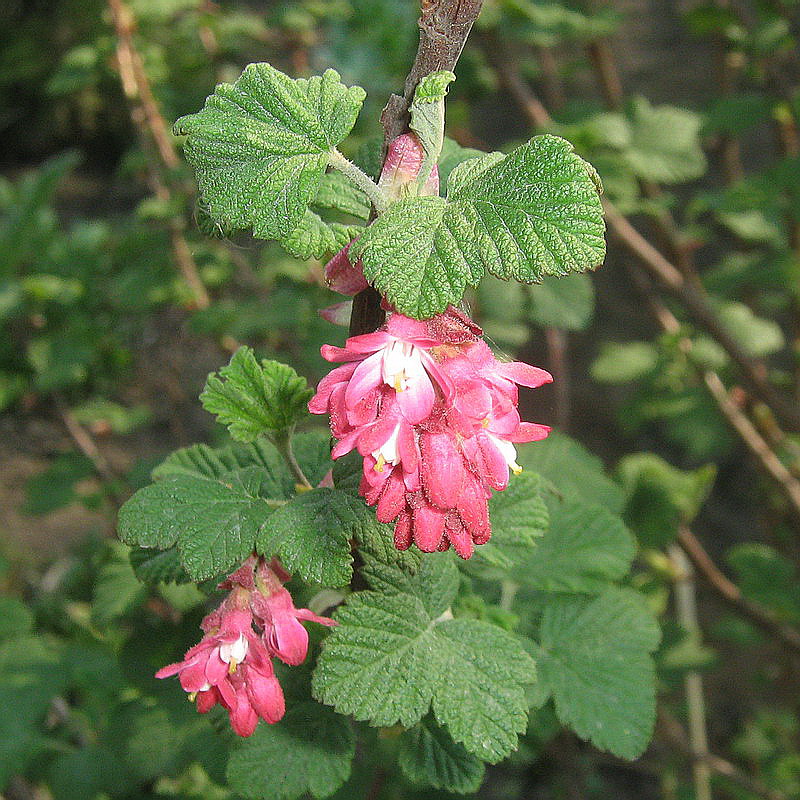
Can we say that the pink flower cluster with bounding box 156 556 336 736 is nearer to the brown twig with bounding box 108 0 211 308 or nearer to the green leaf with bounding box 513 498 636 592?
the green leaf with bounding box 513 498 636 592

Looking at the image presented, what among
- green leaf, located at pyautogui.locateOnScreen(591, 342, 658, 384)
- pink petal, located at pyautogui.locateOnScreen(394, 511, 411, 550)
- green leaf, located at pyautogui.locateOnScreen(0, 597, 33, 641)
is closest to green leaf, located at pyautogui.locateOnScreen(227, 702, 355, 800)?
pink petal, located at pyautogui.locateOnScreen(394, 511, 411, 550)

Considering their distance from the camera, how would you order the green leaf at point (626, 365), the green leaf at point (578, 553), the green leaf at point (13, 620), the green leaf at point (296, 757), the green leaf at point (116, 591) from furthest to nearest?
the green leaf at point (626, 365)
the green leaf at point (13, 620)
the green leaf at point (116, 591)
the green leaf at point (578, 553)
the green leaf at point (296, 757)

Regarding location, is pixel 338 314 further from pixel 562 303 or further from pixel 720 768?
pixel 720 768

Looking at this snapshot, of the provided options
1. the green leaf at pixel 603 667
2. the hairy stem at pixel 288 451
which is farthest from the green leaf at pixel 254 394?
the green leaf at pixel 603 667

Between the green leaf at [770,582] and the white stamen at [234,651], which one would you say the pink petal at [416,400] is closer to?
the white stamen at [234,651]

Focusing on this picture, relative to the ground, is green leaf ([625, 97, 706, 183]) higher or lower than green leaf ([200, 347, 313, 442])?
lower

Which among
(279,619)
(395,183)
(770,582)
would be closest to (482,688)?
(279,619)
